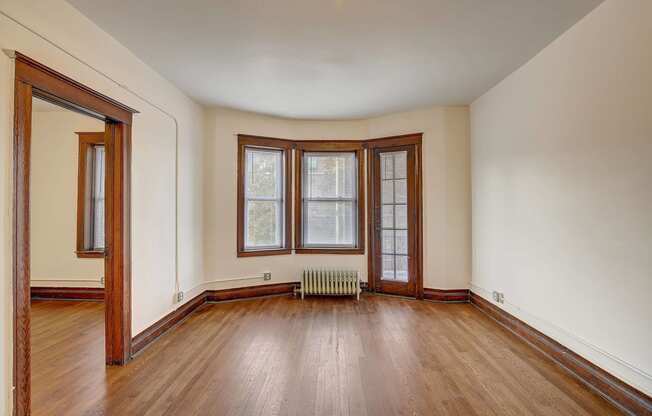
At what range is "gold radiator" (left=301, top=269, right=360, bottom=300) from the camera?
5.15 m

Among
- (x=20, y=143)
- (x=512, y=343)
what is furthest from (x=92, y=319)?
(x=512, y=343)

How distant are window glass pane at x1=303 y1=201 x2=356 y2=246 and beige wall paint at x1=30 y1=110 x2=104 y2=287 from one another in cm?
321

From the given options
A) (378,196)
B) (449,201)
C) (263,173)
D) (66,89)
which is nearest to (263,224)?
(263,173)

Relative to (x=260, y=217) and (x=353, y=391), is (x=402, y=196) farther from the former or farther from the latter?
(x=353, y=391)

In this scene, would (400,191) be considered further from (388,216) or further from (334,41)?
(334,41)

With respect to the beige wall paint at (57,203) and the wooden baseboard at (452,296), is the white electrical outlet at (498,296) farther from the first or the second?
the beige wall paint at (57,203)

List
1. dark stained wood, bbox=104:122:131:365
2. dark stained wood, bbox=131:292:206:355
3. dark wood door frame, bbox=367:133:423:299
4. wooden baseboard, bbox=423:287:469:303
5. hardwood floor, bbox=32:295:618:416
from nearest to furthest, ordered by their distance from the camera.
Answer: hardwood floor, bbox=32:295:618:416 < dark stained wood, bbox=104:122:131:365 < dark stained wood, bbox=131:292:206:355 < wooden baseboard, bbox=423:287:469:303 < dark wood door frame, bbox=367:133:423:299

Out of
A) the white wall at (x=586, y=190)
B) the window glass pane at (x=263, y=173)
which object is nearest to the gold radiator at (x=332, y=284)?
the window glass pane at (x=263, y=173)

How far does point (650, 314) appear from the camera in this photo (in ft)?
6.94

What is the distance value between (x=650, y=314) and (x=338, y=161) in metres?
4.20

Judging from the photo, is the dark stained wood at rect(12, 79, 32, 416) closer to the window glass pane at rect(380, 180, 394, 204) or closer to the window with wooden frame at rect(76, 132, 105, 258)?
the window with wooden frame at rect(76, 132, 105, 258)

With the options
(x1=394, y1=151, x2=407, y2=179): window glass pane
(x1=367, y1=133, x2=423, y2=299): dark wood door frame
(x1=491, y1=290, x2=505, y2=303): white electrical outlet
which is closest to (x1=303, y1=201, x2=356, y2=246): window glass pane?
(x1=367, y1=133, x2=423, y2=299): dark wood door frame

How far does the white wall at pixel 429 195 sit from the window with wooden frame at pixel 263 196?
119 millimetres

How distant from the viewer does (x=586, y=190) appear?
8.63ft
